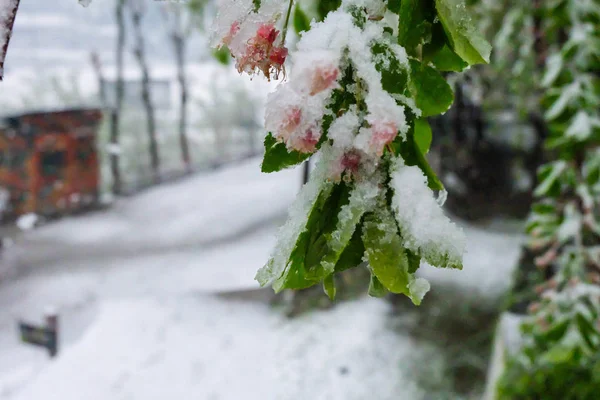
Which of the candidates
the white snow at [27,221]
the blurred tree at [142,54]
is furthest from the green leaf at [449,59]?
the blurred tree at [142,54]

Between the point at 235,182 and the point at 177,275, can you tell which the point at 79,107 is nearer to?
the point at 235,182

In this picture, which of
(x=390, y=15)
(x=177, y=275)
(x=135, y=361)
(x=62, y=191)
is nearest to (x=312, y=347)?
(x=135, y=361)

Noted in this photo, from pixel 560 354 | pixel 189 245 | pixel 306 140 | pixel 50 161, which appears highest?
pixel 306 140

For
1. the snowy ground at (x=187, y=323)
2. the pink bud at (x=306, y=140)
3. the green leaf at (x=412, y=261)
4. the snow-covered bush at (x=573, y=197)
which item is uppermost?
the pink bud at (x=306, y=140)

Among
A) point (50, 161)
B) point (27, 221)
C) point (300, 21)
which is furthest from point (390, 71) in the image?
point (50, 161)

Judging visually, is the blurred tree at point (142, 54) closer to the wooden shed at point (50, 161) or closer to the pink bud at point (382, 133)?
the wooden shed at point (50, 161)

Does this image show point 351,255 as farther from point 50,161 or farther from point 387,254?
point 50,161

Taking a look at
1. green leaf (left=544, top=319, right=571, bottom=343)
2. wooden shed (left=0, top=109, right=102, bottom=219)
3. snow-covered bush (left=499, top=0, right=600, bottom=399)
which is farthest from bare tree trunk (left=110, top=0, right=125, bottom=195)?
green leaf (left=544, top=319, right=571, bottom=343)
